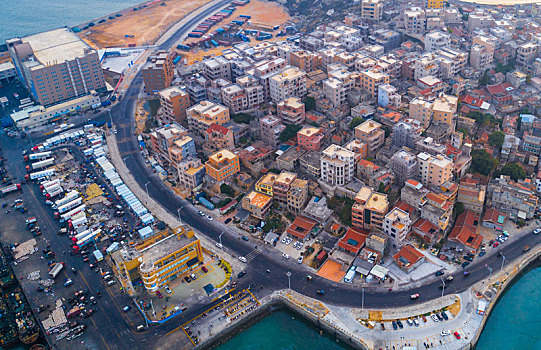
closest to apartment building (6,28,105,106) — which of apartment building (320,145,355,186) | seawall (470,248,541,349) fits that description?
apartment building (320,145,355,186)

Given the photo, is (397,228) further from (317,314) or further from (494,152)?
(494,152)

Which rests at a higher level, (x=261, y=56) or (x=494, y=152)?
(x=261, y=56)

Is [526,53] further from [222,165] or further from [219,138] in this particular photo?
[222,165]

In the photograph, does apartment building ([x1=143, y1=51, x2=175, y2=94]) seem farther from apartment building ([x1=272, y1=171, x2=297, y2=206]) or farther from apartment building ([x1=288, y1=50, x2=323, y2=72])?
apartment building ([x1=272, y1=171, x2=297, y2=206])

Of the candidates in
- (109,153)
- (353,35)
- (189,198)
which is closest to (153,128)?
(109,153)

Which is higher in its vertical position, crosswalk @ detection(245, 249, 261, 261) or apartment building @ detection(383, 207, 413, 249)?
apartment building @ detection(383, 207, 413, 249)

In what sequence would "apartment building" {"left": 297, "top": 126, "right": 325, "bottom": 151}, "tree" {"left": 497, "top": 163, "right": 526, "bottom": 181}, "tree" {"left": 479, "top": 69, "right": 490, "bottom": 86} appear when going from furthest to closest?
1. "tree" {"left": 479, "top": 69, "right": 490, "bottom": 86}
2. "apartment building" {"left": 297, "top": 126, "right": 325, "bottom": 151}
3. "tree" {"left": 497, "top": 163, "right": 526, "bottom": 181}
